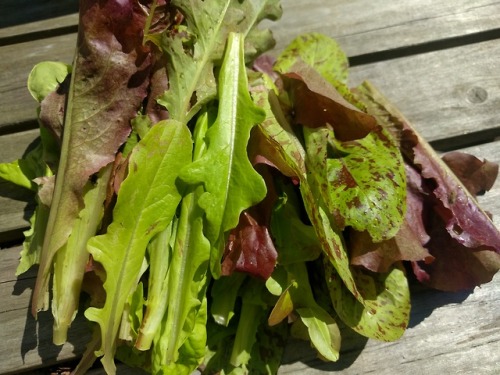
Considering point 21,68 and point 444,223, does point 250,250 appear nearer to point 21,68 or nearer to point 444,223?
point 444,223

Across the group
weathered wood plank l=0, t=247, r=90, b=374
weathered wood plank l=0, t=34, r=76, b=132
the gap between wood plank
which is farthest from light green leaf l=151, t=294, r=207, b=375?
the gap between wood plank

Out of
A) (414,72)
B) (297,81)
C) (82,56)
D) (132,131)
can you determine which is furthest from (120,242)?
(414,72)

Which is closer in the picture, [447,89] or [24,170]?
[24,170]

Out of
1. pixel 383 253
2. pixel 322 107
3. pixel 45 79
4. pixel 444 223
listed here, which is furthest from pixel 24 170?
pixel 444 223

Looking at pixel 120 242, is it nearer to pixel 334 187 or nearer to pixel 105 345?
pixel 105 345

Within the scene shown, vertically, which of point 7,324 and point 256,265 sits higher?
point 256,265

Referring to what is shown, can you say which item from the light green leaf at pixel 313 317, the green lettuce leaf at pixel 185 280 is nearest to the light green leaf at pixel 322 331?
the light green leaf at pixel 313 317

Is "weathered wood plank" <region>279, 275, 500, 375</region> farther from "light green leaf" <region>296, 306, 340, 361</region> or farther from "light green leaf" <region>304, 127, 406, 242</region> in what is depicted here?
"light green leaf" <region>304, 127, 406, 242</region>
